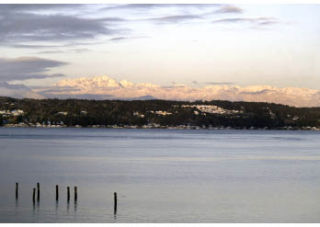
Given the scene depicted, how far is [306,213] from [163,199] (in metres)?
9.81

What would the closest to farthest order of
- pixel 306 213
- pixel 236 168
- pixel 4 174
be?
pixel 306 213
pixel 4 174
pixel 236 168

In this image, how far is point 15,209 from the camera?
36906 millimetres

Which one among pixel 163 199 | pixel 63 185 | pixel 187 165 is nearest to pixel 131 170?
pixel 187 165

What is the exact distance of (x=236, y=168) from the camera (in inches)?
2753

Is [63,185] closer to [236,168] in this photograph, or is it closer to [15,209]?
[15,209]

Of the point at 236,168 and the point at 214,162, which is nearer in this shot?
the point at 236,168

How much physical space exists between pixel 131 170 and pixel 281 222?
1229 inches

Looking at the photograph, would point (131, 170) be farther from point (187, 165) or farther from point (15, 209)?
point (15, 209)

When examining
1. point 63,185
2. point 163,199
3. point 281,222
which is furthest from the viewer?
point 63,185

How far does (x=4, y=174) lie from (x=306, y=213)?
100 feet

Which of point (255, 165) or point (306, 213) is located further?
point (255, 165)

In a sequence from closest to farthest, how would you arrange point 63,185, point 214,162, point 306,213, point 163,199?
point 306,213
point 163,199
point 63,185
point 214,162

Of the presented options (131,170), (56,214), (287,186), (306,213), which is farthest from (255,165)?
(56,214)

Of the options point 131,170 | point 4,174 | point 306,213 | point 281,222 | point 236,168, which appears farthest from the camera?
point 236,168
